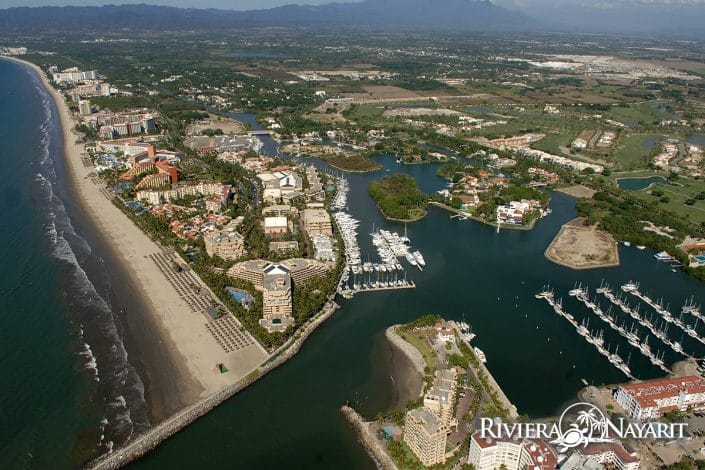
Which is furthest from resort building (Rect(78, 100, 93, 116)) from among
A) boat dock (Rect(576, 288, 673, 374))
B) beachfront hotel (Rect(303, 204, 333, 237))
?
boat dock (Rect(576, 288, 673, 374))

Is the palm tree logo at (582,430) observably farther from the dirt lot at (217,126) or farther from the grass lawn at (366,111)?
→ the grass lawn at (366,111)

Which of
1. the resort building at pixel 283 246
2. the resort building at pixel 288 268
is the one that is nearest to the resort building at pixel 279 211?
the resort building at pixel 283 246

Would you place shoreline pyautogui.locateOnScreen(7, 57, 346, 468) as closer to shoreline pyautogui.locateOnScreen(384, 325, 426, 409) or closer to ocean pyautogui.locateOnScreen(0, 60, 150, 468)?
ocean pyautogui.locateOnScreen(0, 60, 150, 468)

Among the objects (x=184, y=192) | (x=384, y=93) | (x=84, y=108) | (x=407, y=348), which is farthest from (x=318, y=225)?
(x=384, y=93)

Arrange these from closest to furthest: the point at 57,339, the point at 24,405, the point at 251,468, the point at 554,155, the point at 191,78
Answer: the point at 251,468 → the point at 24,405 → the point at 57,339 → the point at 554,155 → the point at 191,78

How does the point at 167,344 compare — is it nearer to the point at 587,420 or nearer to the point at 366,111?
the point at 587,420

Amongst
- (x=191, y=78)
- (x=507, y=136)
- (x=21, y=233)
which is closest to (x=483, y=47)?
(x=191, y=78)

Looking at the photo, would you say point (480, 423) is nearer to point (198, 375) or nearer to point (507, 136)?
point (198, 375)
